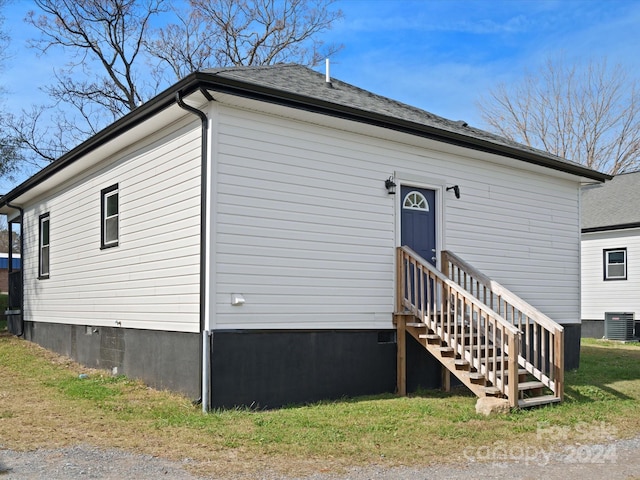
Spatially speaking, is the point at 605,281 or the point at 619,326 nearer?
the point at 619,326

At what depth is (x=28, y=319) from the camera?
1536 centimetres

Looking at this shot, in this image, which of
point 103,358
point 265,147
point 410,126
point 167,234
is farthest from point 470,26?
point 103,358

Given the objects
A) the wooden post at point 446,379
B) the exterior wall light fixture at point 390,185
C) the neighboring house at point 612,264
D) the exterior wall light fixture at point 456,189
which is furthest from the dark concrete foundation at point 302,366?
the neighboring house at point 612,264

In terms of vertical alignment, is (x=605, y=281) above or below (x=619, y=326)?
above

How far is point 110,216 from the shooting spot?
11227 mm

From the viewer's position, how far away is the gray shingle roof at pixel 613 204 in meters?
19.9

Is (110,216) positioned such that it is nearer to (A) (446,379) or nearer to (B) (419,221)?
(B) (419,221)

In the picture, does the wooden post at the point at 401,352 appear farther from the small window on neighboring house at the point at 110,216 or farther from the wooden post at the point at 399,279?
the small window on neighboring house at the point at 110,216

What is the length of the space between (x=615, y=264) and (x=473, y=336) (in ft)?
42.7

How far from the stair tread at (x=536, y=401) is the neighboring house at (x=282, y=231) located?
32 centimetres

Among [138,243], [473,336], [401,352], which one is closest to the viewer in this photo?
[473,336]

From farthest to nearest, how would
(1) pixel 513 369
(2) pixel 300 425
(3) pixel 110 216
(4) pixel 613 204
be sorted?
(4) pixel 613 204
(3) pixel 110 216
(1) pixel 513 369
(2) pixel 300 425

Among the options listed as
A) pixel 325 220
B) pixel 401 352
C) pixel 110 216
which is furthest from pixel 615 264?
pixel 110 216

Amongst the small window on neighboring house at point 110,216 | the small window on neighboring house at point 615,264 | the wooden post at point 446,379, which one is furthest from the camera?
the small window on neighboring house at point 615,264
